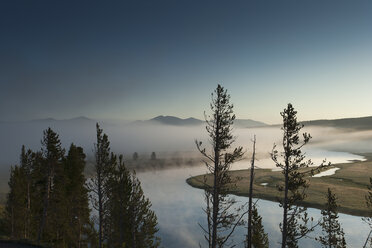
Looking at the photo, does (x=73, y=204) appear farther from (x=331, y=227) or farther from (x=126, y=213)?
(x=331, y=227)

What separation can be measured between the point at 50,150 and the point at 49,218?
11108 millimetres

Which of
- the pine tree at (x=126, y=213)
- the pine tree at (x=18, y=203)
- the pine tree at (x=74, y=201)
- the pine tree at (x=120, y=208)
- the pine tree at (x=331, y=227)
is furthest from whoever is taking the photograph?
the pine tree at (x=18, y=203)

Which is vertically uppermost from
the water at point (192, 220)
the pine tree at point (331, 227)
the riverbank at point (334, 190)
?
the pine tree at point (331, 227)

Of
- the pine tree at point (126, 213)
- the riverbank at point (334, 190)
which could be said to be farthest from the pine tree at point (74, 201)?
the riverbank at point (334, 190)

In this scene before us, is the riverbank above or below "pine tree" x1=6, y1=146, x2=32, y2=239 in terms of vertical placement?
below

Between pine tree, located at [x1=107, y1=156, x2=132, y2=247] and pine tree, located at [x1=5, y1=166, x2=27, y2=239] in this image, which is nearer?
pine tree, located at [x1=107, y1=156, x2=132, y2=247]

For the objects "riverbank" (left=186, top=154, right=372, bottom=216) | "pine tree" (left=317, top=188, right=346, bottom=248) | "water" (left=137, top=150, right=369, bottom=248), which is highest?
"pine tree" (left=317, top=188, right=346, bottom=248)

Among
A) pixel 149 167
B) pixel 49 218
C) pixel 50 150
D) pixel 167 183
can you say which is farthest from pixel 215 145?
pixel 149 167

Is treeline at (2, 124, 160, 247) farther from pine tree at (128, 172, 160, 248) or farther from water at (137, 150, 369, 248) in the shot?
water at (137, 150, 369, 248)

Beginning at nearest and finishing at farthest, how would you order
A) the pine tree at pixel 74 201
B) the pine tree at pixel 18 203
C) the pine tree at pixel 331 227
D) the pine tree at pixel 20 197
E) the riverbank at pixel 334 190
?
the pine tree at pixel 331 227 → the pine tree at pixel 74 201 → the pine tree at pixel 20 197 → the pine tree at pixel 18 203 → the riverbank at pixel 334 190

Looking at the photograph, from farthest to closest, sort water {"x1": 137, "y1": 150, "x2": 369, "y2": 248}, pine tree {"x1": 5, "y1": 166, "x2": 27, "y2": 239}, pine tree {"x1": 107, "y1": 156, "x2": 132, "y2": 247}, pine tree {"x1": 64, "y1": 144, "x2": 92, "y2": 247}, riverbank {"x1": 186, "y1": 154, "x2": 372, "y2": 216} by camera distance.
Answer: riverbank {"x1": 186, "y1": 154, "x2": 372, "y2": 216}, water {"x1": 137, "y1": 150, "x2": 369, "y2": 248}, pine tree {"x1": 5, "y1": 166, "x2": 27, "y2": 239}, pine tree {"x1": 64, "y1": 144, "x2": 92, "y2": 247}, pine tree {"x1": 107, "y1": 156, "x2": 132, "y2": 247}

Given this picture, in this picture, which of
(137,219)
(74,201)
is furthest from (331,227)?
(74,201)

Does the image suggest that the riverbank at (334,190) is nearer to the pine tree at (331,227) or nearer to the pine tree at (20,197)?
the pine tree at (331,227)

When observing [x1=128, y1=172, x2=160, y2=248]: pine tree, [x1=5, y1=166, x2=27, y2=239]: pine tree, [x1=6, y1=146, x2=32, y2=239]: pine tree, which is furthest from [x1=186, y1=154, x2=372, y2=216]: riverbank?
[x1=5, y1=166, x2=27, y2=239]: pine tree
